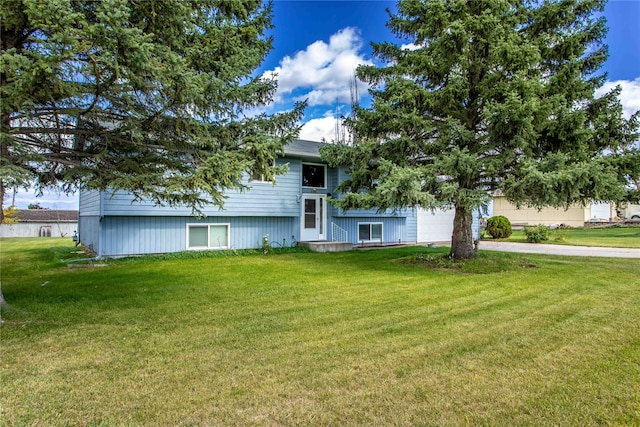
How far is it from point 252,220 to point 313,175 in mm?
3239

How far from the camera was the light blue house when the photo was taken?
11211 millimetres

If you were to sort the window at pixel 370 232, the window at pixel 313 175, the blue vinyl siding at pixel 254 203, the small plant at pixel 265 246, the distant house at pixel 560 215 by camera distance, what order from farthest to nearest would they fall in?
1. the distant house at pixel 560 215
2. the window at pixel 370 232
3. the window at pixel 313 175
4. the small plant at pixel 265 246
5. the blue vinyl siding at pixel 254 203

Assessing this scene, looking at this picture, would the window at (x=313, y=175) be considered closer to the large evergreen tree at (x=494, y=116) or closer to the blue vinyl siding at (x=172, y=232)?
the blue vinyl siding at (x=172, y=232)

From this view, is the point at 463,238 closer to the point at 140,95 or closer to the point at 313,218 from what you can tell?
the point at 313,218

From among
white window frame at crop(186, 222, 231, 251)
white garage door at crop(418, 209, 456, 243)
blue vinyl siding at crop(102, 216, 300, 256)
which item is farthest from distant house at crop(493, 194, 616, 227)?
white window frame at crop(186, 222, 231, 251)

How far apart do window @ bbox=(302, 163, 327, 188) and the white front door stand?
57 cm

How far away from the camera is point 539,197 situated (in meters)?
7.88

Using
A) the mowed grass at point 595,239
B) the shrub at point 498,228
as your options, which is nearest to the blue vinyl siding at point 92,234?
the mowed grass at point 595,239

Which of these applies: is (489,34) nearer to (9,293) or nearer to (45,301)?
(45,301)

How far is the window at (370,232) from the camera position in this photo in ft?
52.3

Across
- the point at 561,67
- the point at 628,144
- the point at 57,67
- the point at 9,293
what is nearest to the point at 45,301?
the point at 9,293

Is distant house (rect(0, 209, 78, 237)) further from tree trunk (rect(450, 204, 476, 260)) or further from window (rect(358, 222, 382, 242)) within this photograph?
tree trunk (rect(450, 204, 476, 260))

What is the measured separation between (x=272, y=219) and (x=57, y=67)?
10.5m

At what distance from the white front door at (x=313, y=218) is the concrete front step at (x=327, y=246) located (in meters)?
0.63
